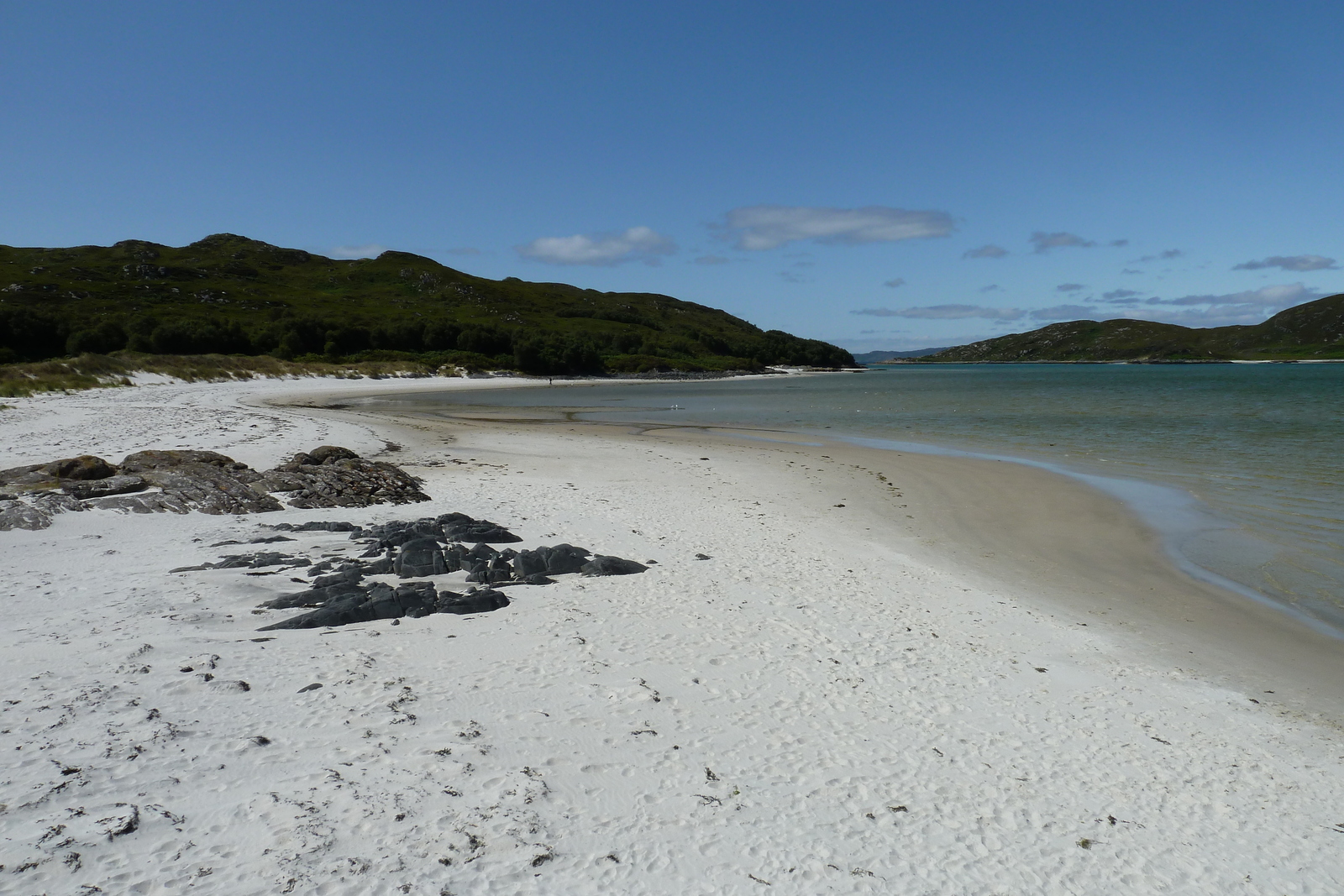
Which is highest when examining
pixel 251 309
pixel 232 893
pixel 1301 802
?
pixel 251 309

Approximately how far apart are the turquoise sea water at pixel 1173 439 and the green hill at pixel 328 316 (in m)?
35.1

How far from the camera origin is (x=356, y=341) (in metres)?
91.6

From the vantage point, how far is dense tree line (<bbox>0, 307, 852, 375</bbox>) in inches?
2506

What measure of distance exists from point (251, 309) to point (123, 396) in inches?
3293

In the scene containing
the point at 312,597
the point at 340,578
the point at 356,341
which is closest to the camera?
the point at 312,597

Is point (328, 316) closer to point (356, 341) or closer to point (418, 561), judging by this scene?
point (356, 341)

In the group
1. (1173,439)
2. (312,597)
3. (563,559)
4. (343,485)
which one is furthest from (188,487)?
(1173,439)

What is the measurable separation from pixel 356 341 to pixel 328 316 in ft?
42.9

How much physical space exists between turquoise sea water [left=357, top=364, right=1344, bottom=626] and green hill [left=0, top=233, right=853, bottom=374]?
35105mm

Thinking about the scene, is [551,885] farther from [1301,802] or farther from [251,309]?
[251,309]

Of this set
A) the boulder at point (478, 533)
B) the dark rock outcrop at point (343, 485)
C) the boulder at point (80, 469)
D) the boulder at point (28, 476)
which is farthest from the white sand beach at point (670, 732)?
the boulder at point (80, 469)

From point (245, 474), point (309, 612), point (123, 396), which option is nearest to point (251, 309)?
point (123, 396)

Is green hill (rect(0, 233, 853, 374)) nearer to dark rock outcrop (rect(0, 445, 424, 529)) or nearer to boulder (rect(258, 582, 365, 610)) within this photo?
dark rock outcrop (rect(0, 445, 424, 529))

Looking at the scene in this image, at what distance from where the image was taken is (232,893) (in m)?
3.43
